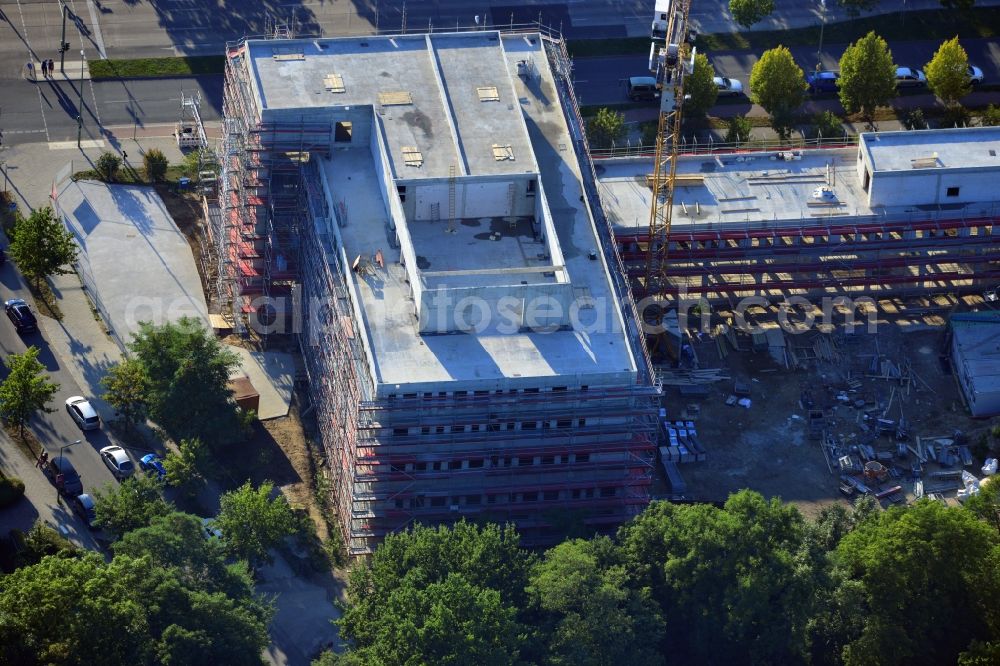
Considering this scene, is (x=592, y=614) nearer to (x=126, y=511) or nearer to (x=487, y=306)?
(x=487, y=306)

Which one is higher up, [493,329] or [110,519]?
[493,329]

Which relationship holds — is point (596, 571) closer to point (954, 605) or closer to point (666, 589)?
point (666, 589)

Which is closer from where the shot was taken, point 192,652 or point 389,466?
point 192,652

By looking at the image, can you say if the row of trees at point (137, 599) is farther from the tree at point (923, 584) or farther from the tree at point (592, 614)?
the tree at point (923, 584)

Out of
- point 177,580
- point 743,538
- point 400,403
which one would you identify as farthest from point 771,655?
point 177,580

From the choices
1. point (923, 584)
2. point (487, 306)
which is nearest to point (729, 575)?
point (923, 584)

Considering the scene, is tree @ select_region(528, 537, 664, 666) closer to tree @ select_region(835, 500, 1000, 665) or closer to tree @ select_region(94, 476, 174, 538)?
tree @ select_region(835, 500, 1000, 665)

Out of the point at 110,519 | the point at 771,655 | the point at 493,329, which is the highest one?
the point at 493,329

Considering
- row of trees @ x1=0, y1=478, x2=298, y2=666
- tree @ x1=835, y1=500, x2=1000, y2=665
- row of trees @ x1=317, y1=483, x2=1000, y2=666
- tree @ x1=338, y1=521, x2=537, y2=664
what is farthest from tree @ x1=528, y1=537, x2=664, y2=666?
row of trees @ x1=0, y1=478, x2=298, y2=666
